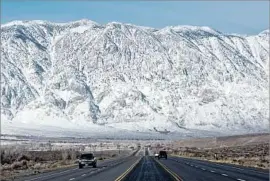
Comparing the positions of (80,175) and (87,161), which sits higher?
(87,161)

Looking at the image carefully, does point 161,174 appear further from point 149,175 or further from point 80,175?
point 80,175

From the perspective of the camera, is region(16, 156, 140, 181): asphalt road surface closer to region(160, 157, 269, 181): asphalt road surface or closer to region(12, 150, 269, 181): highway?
region(12, 150, 269, 181): highway

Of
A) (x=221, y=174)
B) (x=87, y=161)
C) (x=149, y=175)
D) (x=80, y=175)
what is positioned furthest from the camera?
(x=87, y=161)

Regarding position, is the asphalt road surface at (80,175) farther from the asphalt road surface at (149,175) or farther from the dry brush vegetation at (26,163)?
the dry brush vegetation at (26,163)

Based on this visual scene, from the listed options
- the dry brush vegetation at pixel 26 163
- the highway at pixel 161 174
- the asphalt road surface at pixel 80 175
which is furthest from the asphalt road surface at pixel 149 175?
the dry brush vegetation at pixel 26 163

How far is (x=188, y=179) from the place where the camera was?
36.7 metres

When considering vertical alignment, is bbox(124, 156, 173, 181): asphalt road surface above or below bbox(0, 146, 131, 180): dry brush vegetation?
below

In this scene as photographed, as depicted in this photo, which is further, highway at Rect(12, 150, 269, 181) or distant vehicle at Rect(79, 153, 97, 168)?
distant vehicle at Rect(79, 153, 97, 168)

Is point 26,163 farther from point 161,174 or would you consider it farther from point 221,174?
point 221,174

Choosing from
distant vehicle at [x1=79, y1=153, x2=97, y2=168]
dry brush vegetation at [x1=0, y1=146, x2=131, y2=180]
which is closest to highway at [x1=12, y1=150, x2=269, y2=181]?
dry brush vegetation at [x1=0, y1=146, x2=131, y2=180]

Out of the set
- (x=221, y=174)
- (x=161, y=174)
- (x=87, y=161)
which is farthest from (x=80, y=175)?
(x=87, y=161)

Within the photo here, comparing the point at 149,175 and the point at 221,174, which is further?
the point at 221,174

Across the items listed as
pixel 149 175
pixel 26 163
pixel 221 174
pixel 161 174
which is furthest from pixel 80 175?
pixel 26 163

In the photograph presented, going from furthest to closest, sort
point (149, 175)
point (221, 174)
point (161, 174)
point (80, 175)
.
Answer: point (80, 175) → point (221, 174) → point (161, 174) → point (149, 175)
